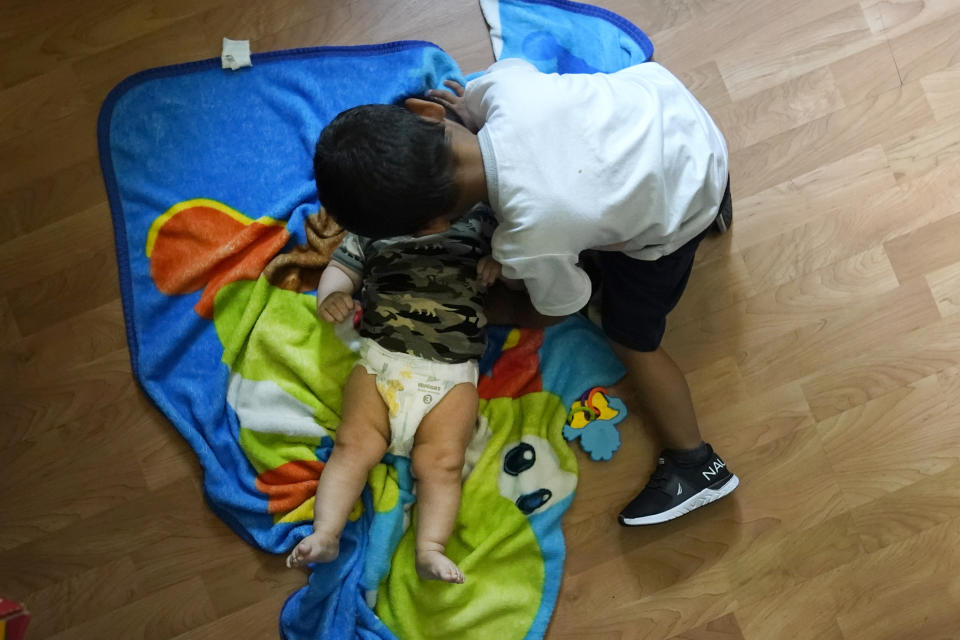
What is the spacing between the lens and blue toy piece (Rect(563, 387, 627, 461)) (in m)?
1.15

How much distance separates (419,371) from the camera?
3.50ft

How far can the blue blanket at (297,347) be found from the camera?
1111mm

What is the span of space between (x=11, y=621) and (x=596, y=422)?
31.5 inches

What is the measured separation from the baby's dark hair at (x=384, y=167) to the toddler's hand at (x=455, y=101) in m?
0.17

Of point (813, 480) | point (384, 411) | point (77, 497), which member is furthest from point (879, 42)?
point (77, 497)

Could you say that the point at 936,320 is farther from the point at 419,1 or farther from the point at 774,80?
the point at 419,1

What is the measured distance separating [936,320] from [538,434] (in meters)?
0.64

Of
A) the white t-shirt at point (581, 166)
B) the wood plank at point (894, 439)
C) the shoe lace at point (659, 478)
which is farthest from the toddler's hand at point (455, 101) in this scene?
the wood plank at point (894, 439)

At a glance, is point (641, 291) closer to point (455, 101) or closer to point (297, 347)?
point (455, 101)

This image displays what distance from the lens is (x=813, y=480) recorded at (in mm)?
1156

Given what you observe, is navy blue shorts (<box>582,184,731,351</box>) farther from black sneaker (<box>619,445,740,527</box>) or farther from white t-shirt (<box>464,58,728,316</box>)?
black sneaker (<box>619,445,740,527</box>)

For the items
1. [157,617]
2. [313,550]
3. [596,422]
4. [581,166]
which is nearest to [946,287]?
[596,422]

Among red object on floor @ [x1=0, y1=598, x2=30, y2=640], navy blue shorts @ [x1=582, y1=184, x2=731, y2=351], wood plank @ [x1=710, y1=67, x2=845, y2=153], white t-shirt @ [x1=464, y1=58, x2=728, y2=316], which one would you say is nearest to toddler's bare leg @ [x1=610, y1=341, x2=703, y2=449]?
navy blue shorts @ [x1=582, y1=184, x2=731, y2=351]

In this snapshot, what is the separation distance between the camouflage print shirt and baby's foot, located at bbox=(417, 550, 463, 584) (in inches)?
10.6
